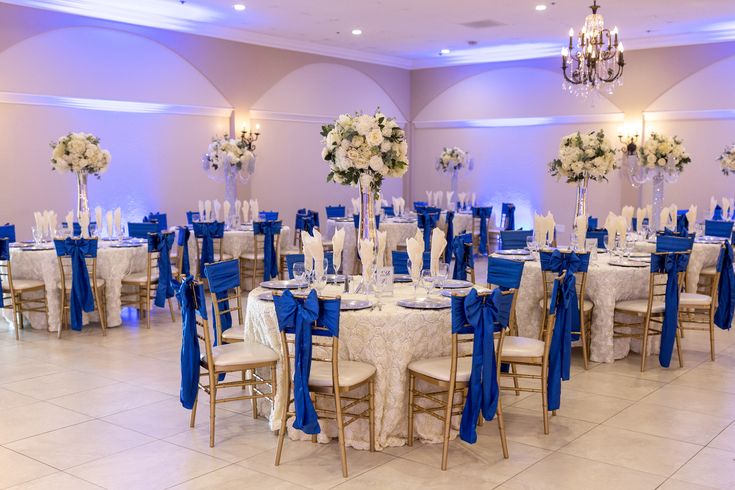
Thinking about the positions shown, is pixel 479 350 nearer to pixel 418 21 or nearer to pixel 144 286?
pixel 144 286

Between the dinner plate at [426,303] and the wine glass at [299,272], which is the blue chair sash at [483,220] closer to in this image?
the wine glass at [299,272]

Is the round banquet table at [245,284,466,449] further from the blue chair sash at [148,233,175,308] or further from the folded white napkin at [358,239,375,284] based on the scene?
the blue chair sash at [148,233,175,308]

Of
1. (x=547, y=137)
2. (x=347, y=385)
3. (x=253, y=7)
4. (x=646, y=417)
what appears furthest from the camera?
(x=547, y=137)

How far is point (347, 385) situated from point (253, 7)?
291 inches

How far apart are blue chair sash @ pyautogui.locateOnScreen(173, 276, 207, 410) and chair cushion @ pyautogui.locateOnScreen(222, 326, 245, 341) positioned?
527mm

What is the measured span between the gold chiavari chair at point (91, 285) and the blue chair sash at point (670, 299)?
5.01 meters

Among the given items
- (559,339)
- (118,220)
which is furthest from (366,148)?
(118,220)

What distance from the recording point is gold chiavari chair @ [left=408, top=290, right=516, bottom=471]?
13.6 ft

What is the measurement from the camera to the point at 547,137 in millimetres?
14219

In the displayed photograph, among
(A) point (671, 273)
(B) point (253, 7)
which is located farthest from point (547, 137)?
(A) point (671, 273)

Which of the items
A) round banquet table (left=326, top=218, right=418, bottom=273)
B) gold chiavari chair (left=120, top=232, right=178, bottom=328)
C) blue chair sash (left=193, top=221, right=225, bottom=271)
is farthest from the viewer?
round banquet table (left=326, top=218, right=418, bottom=273)

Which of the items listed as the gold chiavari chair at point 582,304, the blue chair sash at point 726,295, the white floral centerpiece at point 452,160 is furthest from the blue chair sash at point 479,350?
the white floral centerpiece at point 452,160

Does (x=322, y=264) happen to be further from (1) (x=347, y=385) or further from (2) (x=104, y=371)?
(2) (x=104, y=371)

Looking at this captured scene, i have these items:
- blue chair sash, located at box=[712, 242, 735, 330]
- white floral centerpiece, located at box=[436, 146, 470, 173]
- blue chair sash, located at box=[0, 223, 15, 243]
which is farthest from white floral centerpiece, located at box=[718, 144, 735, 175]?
blue chair sash, located at box=[0, 223, 15, 243]
